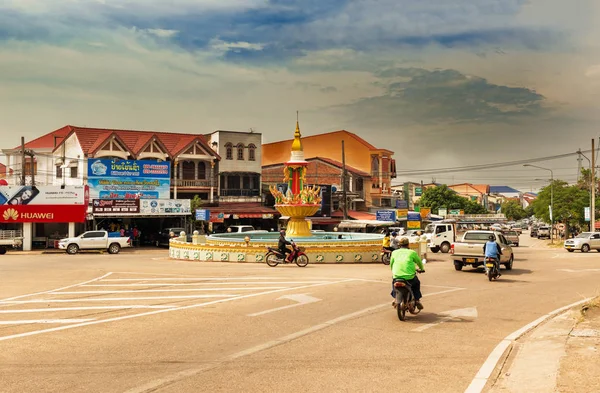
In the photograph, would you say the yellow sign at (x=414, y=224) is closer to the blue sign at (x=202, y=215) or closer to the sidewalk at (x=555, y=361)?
the blue sign at (x=202, y=215)

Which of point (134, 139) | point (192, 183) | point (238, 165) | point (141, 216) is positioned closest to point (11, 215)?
point (141, 216)

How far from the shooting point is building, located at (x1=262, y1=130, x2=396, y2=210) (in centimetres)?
7338

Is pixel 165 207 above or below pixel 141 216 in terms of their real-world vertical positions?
above

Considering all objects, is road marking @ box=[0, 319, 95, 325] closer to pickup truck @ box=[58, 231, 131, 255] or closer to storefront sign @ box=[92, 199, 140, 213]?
pickup truck @ box=[58, 231, 131, 255]

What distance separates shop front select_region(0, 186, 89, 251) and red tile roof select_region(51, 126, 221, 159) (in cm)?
849

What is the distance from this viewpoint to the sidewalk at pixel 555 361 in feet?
22.8

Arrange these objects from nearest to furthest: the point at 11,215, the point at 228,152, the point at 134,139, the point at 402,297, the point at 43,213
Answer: the point at 402,297 < the point at 11,215 < the point at 43,213 < the point at 134,139 < the point at 228,152

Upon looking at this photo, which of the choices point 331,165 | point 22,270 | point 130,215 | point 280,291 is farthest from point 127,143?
point 280,291

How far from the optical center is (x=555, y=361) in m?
8.09

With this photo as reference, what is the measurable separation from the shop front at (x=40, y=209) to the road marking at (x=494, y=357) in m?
36.3

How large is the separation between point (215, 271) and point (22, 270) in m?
8.15

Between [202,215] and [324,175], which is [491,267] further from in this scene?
[324,175]

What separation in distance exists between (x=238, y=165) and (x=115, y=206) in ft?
58.1

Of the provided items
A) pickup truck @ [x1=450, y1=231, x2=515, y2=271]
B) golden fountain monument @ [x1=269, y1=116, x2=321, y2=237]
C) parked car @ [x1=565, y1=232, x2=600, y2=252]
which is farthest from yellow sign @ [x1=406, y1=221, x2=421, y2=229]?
pickup truck @ [x1=450, y1=231, x2=515, y2=271]
